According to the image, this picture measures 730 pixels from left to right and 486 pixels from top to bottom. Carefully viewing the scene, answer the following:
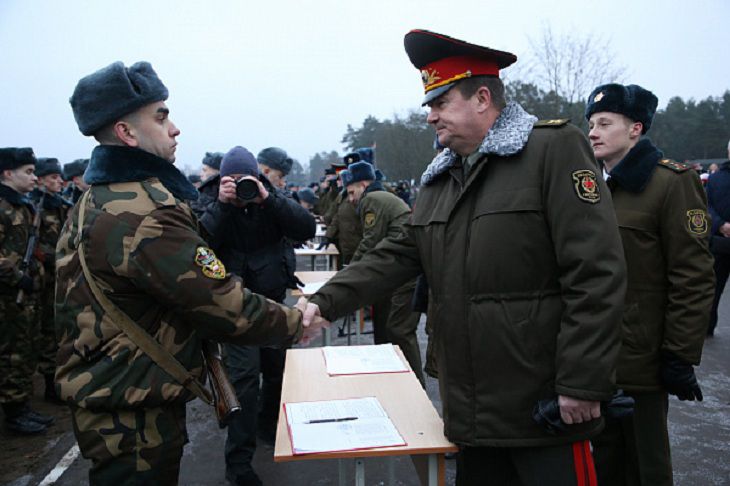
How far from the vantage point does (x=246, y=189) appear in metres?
3.56

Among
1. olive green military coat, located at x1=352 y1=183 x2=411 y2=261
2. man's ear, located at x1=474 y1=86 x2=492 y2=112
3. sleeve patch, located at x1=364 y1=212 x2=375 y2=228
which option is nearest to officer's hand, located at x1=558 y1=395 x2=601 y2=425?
man's ear, located at x1=474 y1=86 x2=492 y2=112

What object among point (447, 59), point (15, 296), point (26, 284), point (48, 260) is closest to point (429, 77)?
point (447, 59)

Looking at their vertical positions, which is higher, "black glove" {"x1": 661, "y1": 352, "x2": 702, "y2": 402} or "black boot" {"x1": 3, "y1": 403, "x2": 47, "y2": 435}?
"black glove" {"x1": 661, "y1": 352, "x2": 702, "y2": 402}

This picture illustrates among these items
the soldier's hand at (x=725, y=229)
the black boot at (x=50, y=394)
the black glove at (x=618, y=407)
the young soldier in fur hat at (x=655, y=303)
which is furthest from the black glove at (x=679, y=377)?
the black boot at (x=50, y=394)

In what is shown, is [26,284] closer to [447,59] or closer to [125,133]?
[125,133]

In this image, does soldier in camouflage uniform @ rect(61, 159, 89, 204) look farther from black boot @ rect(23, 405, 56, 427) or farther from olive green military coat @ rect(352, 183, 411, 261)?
olive green military coat @ rect(352, 183, 411, 261)

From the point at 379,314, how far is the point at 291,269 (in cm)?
149

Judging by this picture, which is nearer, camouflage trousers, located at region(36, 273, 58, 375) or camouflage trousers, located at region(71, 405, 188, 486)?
camouflage trousers, located at region(71, 405, 188, 486)

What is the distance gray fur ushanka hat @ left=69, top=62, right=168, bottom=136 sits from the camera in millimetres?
2098

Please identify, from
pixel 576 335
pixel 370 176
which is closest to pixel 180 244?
pixel 576 335

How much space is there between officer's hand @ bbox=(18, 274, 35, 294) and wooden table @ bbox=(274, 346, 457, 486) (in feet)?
9.29

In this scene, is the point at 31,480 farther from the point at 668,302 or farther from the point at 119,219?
the point at 668,302

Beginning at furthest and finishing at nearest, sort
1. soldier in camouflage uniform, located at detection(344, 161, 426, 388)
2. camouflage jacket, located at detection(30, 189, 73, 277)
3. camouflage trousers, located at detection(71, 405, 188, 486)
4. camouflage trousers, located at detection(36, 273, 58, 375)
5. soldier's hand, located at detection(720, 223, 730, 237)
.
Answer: soldier's hand, located at detection(720, 223, 730, 237), camouflage trousers, located at detection(36, 273, 58, 375), camouflage jacket, located at detection(30, 189, 73, 277), soldier in camouflage uniform, located at detection(344, 161, 426, 388), camouflage trousers, located at detection(71, 405, 188, 486)

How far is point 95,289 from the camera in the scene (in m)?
1.97
